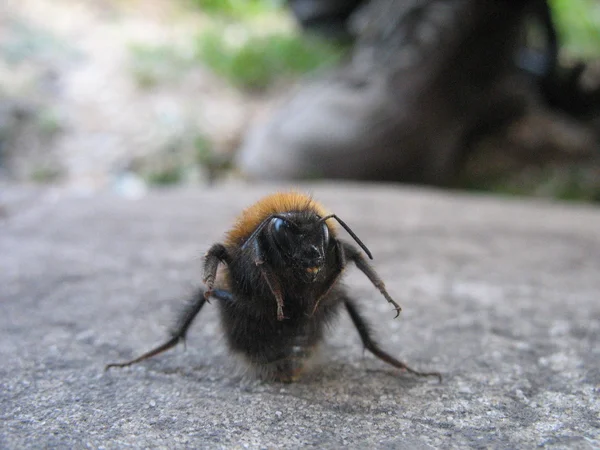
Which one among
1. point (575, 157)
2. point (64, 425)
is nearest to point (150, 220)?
point (64, 425)

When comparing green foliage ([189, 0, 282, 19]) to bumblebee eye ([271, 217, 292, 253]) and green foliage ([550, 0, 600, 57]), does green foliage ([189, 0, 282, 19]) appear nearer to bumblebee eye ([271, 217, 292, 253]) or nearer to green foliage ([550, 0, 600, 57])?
green foliage ([550, 0, 600, 57])

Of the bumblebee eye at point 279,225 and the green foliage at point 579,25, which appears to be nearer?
the bumblebee eye at point 279,225

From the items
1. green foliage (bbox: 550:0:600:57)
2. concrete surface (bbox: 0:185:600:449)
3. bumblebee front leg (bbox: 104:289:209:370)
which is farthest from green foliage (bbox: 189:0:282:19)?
bumblebee front leg (bbox: 104:289:209:370)

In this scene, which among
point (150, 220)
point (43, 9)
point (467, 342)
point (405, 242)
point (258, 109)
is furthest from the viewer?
point (43, 9)

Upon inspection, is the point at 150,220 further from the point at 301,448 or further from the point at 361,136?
the point at 301,448

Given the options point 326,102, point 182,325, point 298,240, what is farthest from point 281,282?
point 326,102

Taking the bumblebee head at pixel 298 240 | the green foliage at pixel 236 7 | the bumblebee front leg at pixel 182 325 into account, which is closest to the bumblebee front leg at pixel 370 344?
the bumblebee head at pixel 298 240

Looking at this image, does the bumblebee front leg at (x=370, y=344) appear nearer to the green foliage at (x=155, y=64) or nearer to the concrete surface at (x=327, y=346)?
the concrete surface at (x=327, y=346)
